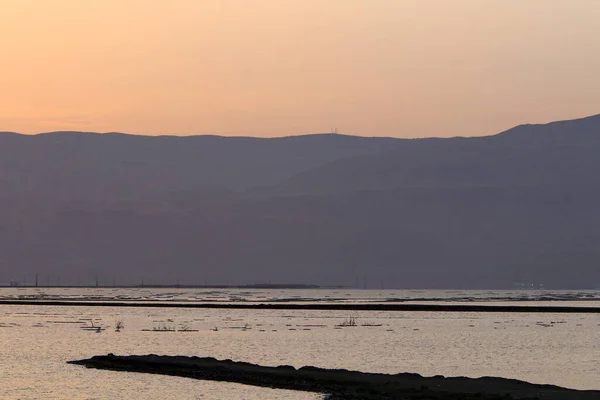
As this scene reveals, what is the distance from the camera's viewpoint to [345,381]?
60688mm

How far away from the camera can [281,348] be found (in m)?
94.1

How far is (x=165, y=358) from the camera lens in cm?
7431

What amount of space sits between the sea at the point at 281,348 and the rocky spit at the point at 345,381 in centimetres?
180

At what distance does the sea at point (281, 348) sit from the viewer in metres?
62.7

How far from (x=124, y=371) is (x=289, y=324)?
70.2 m

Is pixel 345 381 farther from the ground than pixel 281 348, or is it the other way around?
pixel 281 348

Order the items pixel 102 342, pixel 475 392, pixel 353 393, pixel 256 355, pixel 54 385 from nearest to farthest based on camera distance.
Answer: pixel 475 392 → pixel 353 393 → pixel 54 385 → pixel 256 355 → pixel 102 342

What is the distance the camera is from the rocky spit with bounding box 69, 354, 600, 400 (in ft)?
173

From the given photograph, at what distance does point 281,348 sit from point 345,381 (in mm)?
33708

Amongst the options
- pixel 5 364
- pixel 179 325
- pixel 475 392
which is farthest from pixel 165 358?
pixel 179 325

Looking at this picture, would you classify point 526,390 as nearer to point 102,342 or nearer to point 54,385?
point 54,385

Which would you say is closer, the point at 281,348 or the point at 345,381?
the point at 345,381

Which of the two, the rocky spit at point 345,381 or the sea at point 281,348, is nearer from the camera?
the rocky spit at point 345,381

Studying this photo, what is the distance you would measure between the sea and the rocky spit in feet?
5.91
